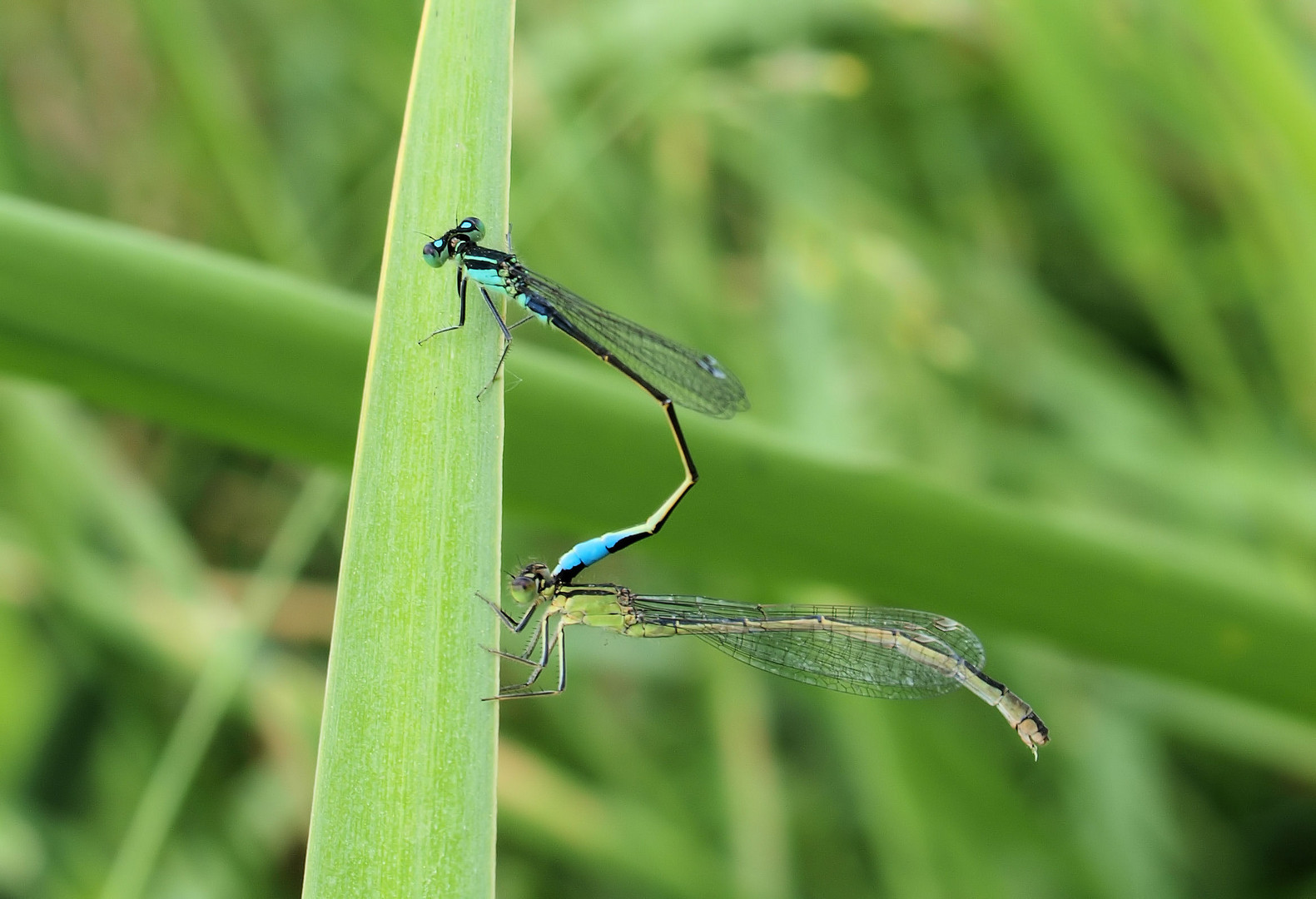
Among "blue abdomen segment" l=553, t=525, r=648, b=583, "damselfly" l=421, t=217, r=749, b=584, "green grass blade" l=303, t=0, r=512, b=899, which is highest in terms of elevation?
"damselfly" l=421, t=217, r=749, b=584

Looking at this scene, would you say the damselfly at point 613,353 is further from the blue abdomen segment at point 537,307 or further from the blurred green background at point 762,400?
the blurred green background at point 762,400

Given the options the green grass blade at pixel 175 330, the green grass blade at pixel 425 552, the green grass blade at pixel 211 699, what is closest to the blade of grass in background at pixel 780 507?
the green grass blade at pixel 175 330

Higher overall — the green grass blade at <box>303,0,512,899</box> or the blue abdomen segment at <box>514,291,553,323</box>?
the blue abdomen segment at <box>514,291,553,323</box>

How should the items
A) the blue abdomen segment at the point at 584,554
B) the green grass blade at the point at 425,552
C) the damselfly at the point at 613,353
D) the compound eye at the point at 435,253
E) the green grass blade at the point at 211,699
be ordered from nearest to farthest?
the green grass blade at the point at 425,552 < the compound eye at the point at 435,253 < the damselfly at the point at 613,353 < the blue abdomen segment at the point at 584,554 < the green grass blade at the point at 211,699

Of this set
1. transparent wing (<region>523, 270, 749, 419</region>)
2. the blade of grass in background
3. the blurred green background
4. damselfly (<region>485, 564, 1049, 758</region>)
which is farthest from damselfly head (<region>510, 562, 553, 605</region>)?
the blurred green background

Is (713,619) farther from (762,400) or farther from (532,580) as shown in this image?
(762,400)

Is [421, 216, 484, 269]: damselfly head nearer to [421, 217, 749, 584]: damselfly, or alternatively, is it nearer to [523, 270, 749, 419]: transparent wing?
[421, 217, 749, 584]: damselfly

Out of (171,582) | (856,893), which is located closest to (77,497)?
(171,582)
